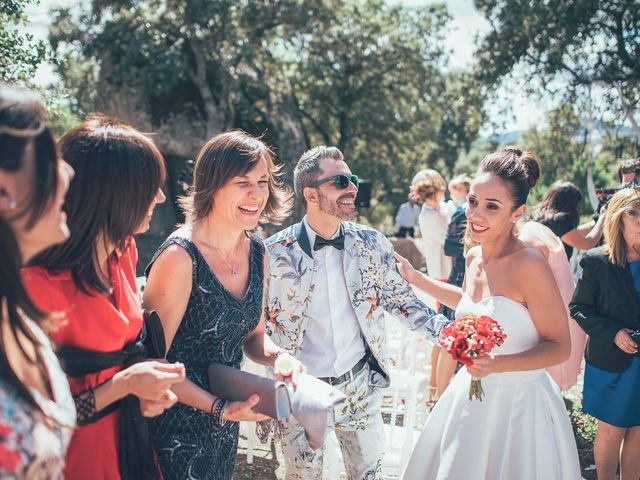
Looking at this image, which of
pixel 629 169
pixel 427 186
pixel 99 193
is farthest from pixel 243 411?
pixel 629 169

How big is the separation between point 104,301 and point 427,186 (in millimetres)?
5112

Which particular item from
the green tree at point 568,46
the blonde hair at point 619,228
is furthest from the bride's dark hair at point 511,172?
the green tree at point 568,46

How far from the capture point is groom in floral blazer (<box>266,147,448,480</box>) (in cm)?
299

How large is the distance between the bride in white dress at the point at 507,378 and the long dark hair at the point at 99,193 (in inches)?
64.8

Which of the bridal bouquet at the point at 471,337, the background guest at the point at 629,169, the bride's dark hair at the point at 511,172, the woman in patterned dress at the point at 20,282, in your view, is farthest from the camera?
the background guest at the point at 629,169

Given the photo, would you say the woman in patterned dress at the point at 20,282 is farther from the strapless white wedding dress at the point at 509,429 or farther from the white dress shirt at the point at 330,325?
the strapless white wedding dress at the point at 509,429

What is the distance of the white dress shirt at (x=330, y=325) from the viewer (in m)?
3.01

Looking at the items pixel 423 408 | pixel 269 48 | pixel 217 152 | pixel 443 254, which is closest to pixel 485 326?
pixel 217 152

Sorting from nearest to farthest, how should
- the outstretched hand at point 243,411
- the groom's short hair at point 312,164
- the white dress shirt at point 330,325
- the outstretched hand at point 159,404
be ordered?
1. the outstretched hand at point 159,404
2. the outstretched hand at point 243,411
3. the white dress shirt at point 330,325
4. the groom's short hair at point 312,164

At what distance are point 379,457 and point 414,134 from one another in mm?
21930

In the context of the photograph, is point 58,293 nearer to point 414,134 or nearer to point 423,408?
point 423,408

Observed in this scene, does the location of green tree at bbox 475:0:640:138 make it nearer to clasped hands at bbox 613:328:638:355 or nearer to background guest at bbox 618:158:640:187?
background guest at bbox 618:158:640:187

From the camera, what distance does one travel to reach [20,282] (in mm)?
1271

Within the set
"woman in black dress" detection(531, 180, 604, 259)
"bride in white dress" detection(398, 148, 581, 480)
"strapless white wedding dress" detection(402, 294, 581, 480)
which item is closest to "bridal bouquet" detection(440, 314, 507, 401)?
"bride in white dress" detection(398, 148, 581, 480)
